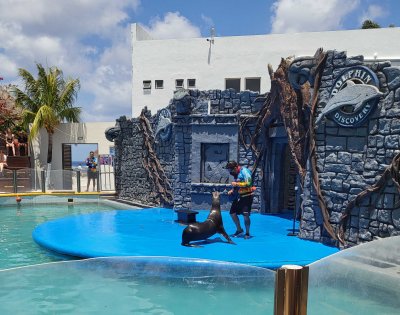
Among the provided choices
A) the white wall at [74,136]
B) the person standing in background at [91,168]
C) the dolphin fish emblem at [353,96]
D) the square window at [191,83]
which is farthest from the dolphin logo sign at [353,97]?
the white wall at [74,136]

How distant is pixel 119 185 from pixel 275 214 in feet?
26.7

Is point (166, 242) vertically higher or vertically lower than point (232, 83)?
lower

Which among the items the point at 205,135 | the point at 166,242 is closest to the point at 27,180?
the point at 205,135

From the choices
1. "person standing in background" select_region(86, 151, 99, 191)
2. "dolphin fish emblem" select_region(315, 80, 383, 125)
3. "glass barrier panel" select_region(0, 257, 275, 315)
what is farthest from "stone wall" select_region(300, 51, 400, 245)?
"person standing in background" select_region(86, 151, 99, 191)

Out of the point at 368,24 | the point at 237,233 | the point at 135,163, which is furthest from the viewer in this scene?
the point at 368,24

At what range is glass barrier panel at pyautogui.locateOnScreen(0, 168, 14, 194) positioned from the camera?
17.6 meters

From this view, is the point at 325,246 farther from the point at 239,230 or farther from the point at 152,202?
the point at 152,202

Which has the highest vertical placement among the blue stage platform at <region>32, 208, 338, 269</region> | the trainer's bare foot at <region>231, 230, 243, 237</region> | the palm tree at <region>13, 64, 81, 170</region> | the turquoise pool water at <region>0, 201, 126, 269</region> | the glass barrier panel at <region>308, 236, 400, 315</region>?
the palm tree at <region>13, 64, 81, 170</region>

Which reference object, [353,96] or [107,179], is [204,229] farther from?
[107,179]

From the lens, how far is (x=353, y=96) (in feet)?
22.5

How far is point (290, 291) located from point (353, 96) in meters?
5.67

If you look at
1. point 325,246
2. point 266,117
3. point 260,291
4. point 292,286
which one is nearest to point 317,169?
point 325,246

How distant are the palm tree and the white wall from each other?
20.1 inches

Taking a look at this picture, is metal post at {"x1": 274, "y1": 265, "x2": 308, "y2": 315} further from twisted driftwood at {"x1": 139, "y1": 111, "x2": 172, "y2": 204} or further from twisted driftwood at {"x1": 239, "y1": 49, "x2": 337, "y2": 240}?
twisted driftwood at {"x1": 139, "y1": 111, "x2": 172, "y2": 204}
